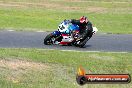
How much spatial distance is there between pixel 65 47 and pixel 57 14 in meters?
19.1

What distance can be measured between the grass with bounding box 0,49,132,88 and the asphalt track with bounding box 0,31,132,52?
2.70 m

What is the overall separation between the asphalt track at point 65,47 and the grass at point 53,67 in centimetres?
270

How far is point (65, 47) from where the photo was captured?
63.5 ft

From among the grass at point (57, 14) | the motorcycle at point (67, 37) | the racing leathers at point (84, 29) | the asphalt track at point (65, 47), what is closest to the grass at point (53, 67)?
the asphalt track at point (65, 47)

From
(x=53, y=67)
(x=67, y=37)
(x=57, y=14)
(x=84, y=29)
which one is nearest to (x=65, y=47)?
(x=67, y=37)

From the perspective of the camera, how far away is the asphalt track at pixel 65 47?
754 inches

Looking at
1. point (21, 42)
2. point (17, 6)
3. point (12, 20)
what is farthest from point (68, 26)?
point (17, 6)

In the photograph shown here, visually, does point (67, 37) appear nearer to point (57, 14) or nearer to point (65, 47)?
point (65, 47)

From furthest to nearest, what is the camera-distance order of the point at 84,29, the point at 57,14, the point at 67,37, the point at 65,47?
the point at 57,14, the point at 67,37, the point at 84,29, the point at 65,47

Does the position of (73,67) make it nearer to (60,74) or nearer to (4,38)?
(60,74)

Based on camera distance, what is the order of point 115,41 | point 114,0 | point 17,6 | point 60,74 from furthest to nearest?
1. point 114,0
2. point 17,6
3. point 115,41
4. point 60,74

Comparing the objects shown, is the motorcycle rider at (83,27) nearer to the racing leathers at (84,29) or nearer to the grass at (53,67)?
the racing leathers at (84,29)

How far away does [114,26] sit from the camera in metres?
32.2

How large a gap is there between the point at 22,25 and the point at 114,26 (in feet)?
25.8
